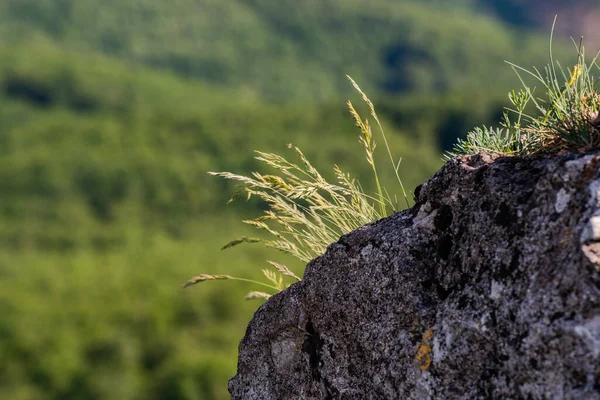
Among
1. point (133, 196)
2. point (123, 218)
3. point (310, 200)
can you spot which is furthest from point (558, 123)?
point (133, 196)

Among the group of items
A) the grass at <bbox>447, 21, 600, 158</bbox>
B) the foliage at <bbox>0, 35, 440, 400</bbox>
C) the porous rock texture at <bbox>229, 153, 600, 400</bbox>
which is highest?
the foliage at <bbox>0, 35, 440, 400</bbox>

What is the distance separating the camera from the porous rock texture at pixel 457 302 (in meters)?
2.36

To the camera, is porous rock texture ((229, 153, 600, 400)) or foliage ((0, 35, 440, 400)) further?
foliage ((0, 35, 440, 400))

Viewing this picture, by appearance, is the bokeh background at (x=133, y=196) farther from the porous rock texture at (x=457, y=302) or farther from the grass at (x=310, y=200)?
the porous rock texture at (x=457, y=302)

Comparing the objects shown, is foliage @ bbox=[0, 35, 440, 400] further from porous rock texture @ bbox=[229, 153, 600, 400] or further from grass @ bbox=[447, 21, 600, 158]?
grass @ bbox=[447, 21, 600, 158]

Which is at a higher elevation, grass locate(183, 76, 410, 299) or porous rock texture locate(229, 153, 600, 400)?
grass locate(183, 76, 410, 299)

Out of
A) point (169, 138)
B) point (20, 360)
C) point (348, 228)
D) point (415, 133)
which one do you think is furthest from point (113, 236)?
point (348, 228)

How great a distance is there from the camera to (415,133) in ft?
411

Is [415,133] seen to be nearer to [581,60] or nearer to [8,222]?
[8,222]

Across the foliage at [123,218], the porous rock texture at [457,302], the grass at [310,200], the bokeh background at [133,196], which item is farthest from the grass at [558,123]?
the foliage at [123,218]

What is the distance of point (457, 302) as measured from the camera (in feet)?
8.83

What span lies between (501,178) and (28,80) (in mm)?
154555

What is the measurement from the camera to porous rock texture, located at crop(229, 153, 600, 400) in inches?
92.7

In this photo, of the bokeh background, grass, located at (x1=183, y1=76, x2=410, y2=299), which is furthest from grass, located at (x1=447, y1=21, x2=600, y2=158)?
the bokeh background
